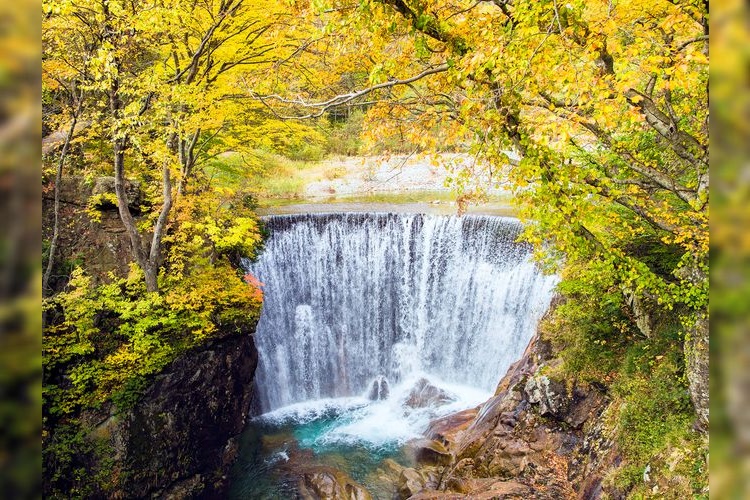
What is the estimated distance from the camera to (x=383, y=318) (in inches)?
577

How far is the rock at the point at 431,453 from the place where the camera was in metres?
10.0

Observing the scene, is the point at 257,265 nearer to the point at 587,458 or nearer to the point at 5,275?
the point at 587,458

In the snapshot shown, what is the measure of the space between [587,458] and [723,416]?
Answer: 7.32 metres

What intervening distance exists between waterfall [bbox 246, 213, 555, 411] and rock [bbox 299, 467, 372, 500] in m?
3.91

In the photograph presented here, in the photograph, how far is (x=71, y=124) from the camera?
354 inches

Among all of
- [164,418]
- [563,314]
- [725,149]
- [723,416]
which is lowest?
[164,418]

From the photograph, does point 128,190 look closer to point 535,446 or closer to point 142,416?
Answer: point 142,416

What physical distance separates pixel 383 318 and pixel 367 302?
68 cm

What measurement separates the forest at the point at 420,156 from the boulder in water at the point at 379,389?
4.79 m

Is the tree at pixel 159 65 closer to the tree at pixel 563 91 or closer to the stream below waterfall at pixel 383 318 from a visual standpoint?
the tree at pixel 563 91

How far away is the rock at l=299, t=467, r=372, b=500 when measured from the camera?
381 inches

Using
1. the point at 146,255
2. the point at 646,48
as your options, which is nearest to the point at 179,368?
the point at 146,255

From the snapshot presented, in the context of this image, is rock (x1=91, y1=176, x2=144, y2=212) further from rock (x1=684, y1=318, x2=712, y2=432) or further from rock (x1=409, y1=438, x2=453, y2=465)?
rock (x1=684, y1=318, x2=712, y2=432)

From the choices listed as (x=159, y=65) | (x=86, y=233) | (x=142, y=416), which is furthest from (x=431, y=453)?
(x=159, y=65)
